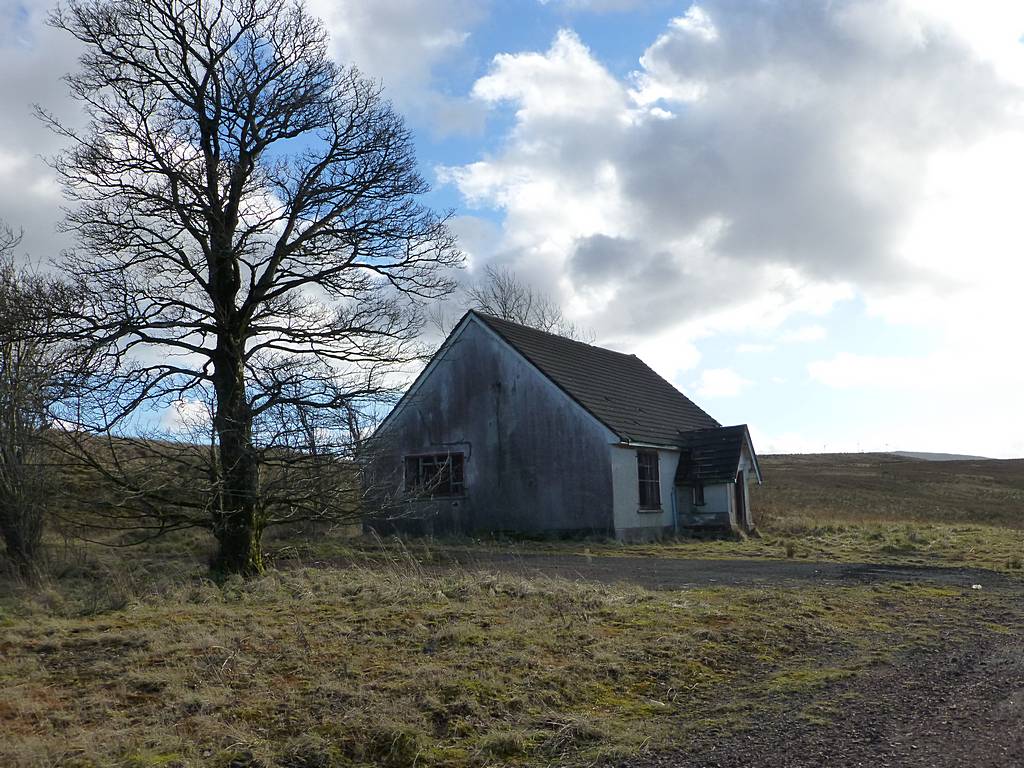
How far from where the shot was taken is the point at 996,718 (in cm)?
601

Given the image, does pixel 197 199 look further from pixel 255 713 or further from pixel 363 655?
pixel 255 713

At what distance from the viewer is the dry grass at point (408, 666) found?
5.60m

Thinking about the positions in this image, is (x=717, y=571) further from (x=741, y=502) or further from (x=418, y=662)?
(x=741, y=502)

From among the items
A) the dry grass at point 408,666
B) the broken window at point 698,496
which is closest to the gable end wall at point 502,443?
the broken window at point 698,496

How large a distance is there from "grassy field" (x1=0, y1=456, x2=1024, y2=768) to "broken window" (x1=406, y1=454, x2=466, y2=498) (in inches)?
456

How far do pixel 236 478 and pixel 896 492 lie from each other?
152 ft

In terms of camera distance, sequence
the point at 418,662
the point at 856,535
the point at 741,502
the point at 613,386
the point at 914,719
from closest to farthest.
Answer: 1. the point at 914,719
2. the point at 418,662
3. the point at 856,535
4. the point at 741,502
5. the point at 613,386

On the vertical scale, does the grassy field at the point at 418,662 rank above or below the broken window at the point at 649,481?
below

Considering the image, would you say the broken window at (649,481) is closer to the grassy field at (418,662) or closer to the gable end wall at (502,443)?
the gable end wall at (502,443)

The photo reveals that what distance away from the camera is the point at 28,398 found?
42.1ft

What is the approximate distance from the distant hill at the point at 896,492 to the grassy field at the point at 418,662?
21189 millimetres

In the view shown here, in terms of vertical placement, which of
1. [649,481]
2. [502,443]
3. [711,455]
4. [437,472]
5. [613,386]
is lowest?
[649,481]

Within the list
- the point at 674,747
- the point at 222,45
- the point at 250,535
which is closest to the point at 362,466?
the point at 250,535

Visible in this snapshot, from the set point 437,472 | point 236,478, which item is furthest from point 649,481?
point 236,478
